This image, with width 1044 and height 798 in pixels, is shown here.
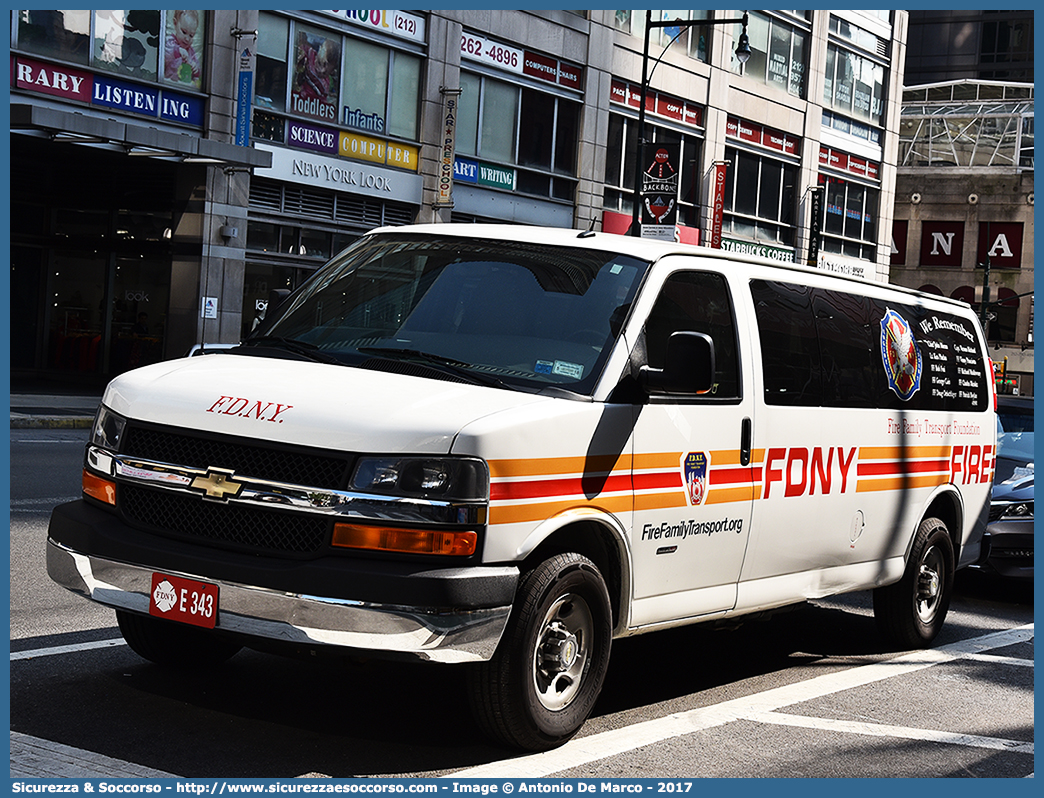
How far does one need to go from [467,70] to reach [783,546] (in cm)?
2567

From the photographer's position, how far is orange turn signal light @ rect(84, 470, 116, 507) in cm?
567

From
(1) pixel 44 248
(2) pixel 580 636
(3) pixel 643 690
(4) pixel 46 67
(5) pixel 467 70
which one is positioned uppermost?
(5) pixel 467 70

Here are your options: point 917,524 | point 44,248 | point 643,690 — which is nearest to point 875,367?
point 917,524

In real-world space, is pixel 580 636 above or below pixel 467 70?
below

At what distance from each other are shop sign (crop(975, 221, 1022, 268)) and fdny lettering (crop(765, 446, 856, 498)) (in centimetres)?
7322

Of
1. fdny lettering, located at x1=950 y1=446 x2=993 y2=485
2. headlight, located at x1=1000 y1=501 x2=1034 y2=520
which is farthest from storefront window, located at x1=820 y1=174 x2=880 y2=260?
fdny lettering, located at x1=950 y1=446 x2=993 y2=485

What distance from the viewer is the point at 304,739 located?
5.55 meters

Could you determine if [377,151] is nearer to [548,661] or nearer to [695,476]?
[695,476]

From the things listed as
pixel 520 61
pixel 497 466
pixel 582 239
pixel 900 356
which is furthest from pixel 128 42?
pixel 497 466

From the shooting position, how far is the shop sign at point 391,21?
28.4 meters

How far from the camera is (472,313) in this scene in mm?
6215

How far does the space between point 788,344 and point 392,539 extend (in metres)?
2.94

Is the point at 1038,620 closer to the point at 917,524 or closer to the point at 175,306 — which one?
the point at 917,524

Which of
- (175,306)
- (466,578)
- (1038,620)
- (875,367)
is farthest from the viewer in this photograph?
(175,306)
